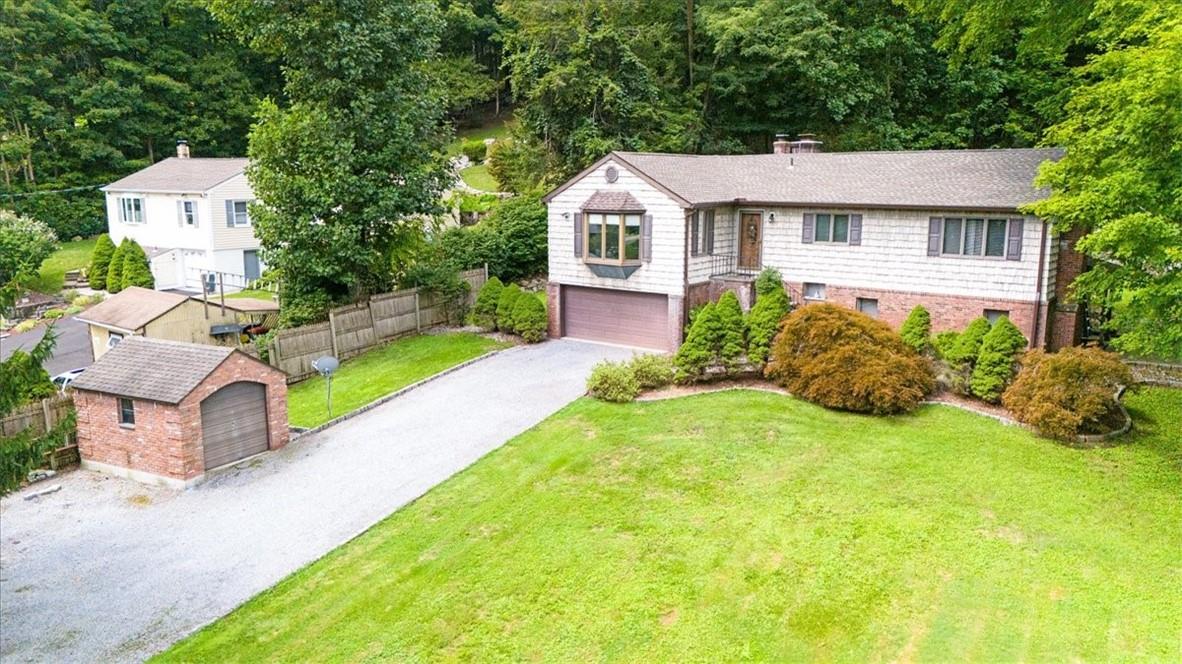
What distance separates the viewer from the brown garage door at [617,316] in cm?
2502

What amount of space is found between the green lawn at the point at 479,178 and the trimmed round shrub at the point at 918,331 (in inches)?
1236

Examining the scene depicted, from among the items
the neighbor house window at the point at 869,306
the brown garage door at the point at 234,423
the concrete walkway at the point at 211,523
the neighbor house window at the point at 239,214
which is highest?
the neighbor house window at the point at 239,214

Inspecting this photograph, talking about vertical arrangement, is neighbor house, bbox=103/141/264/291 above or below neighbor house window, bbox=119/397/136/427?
above

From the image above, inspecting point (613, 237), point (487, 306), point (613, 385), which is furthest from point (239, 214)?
point (613, 385)

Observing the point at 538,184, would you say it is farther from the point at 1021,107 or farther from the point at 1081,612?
the point at 1081,612

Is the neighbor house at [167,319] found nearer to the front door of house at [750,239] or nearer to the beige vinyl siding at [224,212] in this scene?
the beige vinyl siding at [224,212]

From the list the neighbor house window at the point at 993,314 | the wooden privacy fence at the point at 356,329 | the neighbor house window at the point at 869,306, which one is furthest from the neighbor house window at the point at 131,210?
the neighbor house window at the point at 993,314

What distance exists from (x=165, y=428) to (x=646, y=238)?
13.6 meters

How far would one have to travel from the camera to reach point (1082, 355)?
17.8 m

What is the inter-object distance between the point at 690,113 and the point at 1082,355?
24.7 m

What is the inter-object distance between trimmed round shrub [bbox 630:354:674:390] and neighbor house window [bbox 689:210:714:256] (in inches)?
167

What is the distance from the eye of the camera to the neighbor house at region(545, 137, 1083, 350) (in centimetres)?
2134

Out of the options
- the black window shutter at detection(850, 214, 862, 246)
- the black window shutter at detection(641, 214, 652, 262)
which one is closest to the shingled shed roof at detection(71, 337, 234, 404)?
the black window shutter at detection(641, 214, 652, 262)

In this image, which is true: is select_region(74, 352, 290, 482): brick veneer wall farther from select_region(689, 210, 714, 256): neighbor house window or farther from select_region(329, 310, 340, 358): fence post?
select_region(689, 210, 714, 256): neighbor house window
